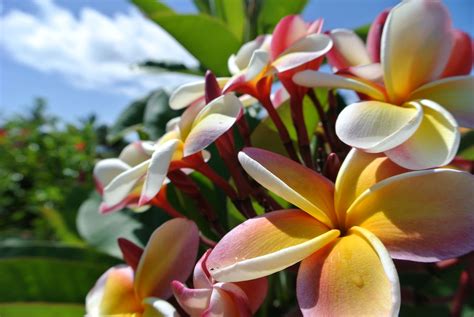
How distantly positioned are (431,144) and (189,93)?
28cm

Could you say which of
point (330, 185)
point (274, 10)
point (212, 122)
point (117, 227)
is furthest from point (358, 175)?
point (274, 10)

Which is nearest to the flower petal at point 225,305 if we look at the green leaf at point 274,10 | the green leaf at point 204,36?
the green leaf at point 204,36

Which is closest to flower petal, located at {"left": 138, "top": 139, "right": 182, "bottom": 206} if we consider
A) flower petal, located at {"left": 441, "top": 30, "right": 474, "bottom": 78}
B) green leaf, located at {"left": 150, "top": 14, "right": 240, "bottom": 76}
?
flower petal, located at {"left": 441, "top": 30, "right": 474, "bottom": 78}

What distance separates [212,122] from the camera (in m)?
0.47

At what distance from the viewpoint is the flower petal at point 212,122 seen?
1.49ft

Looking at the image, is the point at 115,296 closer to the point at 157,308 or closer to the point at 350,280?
the point at 157,308

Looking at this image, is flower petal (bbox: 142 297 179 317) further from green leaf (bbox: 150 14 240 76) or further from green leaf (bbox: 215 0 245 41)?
green leaf (bbox: 215 0 245 41)

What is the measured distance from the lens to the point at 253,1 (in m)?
0.98

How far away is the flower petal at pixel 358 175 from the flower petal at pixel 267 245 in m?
0.03

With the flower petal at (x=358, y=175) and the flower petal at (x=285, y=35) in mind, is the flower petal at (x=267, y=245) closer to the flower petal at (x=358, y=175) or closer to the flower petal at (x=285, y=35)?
the flower petal at (x=358, y=175)

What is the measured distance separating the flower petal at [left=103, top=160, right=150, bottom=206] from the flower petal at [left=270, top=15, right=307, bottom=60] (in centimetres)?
21

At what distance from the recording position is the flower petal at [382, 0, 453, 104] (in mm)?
485

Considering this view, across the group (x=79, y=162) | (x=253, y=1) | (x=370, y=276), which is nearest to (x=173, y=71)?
(x=253, y=1)

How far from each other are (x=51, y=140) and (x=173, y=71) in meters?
1.64
